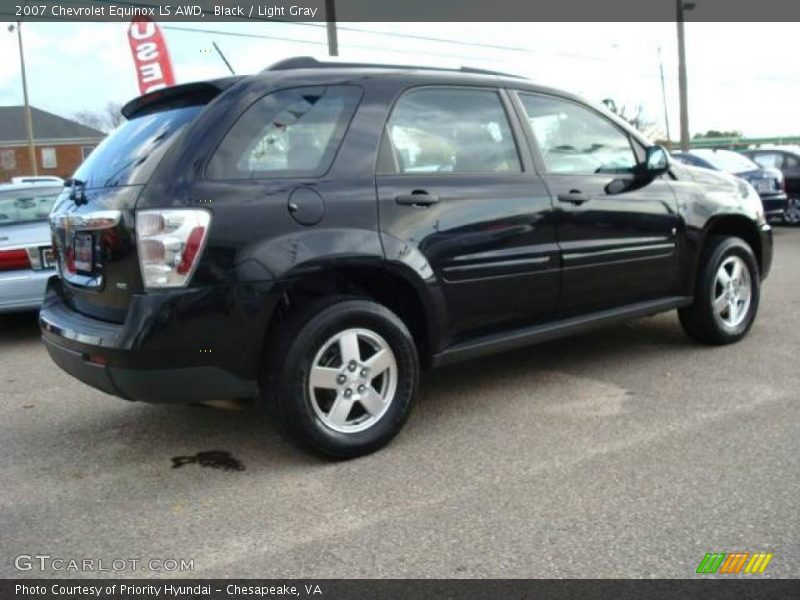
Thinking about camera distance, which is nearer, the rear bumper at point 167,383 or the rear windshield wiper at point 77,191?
the rear bumper at point 167,383

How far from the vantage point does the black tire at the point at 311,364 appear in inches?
133

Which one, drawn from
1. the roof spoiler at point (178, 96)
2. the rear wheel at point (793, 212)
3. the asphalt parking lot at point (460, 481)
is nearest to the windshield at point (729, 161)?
the rear wheel at point (793, 212)

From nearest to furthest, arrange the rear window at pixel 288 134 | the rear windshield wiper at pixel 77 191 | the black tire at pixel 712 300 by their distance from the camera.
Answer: the rear window at pixel 288 134, the rear windshield wiper at pixel 77 191, the black tire at pixel 712 300

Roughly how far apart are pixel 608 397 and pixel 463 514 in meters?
1.73

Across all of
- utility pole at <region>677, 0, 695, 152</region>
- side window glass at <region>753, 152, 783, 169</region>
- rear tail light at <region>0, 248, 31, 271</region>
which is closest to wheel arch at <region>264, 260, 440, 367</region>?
rear tail light at <region>0, 248, 31, 271</region>

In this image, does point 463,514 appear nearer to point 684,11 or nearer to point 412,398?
point 412,398

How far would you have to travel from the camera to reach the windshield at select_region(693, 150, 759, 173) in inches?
519

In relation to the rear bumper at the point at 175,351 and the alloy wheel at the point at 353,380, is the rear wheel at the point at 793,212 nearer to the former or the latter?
the alloy wheel at the point at 353,380

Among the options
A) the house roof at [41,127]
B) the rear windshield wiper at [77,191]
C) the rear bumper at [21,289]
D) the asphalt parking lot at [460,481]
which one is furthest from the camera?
the house roof at [41,127]

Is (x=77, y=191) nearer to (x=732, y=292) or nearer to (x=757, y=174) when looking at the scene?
(x=732, y=292)

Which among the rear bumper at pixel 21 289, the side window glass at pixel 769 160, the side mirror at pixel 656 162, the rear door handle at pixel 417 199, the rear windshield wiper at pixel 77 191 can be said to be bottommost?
the rear bumper at pixel 21 289

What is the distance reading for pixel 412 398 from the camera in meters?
3.76

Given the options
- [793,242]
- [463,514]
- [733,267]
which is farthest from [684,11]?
[463,514]

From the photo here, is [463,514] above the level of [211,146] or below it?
below
